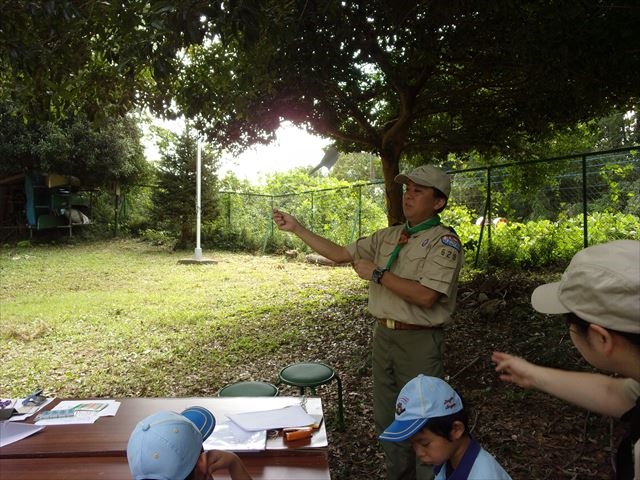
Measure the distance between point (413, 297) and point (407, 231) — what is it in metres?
0.42

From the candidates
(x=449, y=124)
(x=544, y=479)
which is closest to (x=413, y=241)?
(x=544, y=479)

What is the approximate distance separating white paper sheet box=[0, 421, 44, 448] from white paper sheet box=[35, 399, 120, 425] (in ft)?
0.17

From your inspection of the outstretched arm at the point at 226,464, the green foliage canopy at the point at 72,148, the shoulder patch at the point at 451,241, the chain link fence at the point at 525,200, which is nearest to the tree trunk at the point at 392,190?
the chain link fence at the point at 525,200

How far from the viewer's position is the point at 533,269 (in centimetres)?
756

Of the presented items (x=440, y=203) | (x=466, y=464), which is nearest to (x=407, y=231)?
(x=440, y=203)

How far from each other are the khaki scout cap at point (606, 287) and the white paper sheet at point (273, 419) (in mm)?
1221

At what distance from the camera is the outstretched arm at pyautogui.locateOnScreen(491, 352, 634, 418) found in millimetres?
1328

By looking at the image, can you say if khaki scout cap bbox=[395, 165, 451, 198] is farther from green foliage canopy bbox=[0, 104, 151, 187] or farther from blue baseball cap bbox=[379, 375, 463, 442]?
green foliage canopy bbox=[0, 104, 151, 187]

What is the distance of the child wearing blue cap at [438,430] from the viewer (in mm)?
1439

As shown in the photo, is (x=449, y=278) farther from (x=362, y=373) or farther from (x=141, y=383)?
(x=141, y=383)

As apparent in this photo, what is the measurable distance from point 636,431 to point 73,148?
1589 cm

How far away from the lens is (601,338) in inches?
39.9

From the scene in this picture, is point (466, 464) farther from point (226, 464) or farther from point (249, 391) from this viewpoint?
point (249, 391)

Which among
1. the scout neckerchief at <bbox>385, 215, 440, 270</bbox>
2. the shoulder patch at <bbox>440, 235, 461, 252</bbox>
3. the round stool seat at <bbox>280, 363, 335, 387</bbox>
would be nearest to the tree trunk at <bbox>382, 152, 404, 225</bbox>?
the round stool seat at <bbox>280, 363, 335, 387</bbox>
